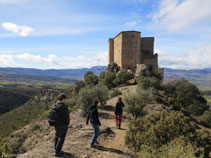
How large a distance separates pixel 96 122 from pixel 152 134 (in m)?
2.22

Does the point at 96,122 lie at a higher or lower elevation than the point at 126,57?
lower

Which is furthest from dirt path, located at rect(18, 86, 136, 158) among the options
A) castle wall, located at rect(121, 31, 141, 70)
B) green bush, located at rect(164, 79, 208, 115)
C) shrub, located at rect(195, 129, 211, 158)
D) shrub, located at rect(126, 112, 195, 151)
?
castle wall, located at rect(121, 31, 141, 70)

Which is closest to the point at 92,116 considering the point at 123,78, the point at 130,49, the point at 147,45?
the point at 123,78

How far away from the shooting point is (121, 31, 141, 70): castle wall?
89.1 ft

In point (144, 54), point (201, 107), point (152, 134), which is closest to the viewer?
point (152, 134)

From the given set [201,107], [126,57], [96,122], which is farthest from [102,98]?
[201,107]

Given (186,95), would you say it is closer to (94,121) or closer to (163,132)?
(163,132)

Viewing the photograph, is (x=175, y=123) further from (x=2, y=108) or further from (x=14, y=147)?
(x=2, y=108)

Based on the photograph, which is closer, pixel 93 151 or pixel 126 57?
pixel 93 151

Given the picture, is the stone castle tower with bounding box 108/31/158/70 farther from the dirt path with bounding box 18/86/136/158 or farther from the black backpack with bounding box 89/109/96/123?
the black backpack with bounding box 89/109/96/123

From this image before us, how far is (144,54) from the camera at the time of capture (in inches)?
1181

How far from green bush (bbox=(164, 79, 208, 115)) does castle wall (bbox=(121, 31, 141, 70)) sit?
7.57 metres

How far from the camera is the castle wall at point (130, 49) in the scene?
27156mm

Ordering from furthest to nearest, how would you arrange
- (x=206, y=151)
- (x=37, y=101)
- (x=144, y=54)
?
(x=37, y=101)
(x=144, y=54)
(x=206, y=151)
